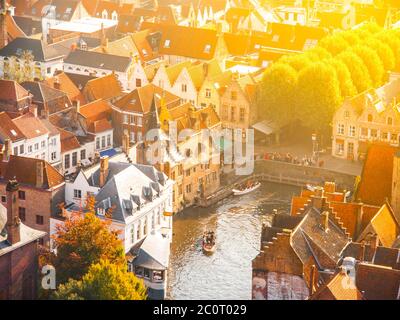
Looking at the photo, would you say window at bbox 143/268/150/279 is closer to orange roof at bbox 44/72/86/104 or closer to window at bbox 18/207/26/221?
window at bbox 18/207/26/221

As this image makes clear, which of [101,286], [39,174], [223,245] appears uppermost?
[39,174]

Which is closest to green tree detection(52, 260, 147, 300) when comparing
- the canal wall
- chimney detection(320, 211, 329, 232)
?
chimney detection(320, 211, 329, 232)

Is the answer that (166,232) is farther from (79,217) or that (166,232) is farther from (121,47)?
(121,47)

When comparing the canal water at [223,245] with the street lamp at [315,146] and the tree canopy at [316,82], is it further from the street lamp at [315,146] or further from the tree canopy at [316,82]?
the tree canopy at [316,82]

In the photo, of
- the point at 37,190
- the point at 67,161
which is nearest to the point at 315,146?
the point at 67,161

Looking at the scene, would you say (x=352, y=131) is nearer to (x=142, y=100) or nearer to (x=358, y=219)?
(x=142, y=100)

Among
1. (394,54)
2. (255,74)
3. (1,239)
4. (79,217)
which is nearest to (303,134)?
(255,74)
